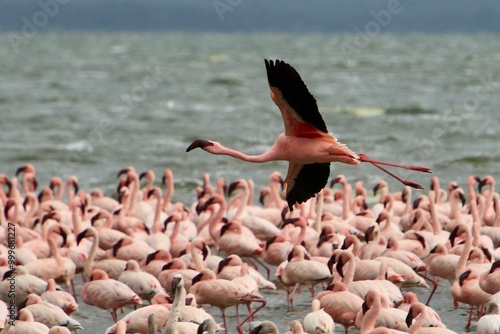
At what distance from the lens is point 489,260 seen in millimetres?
10023

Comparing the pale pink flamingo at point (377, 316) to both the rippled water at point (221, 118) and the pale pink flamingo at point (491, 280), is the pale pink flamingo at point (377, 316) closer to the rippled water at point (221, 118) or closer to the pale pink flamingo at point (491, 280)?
the pale pink flamingo at point (491, 280)

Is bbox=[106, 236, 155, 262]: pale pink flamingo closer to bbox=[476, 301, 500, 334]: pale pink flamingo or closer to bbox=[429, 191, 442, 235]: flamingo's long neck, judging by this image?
bbox=[429, 191, 442, 235]: flamingo's long neck

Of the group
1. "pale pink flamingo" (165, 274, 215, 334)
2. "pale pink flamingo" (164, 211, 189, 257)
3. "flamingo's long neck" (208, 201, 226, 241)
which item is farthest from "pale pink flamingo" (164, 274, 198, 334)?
"flamingo's long neck" (208, 201, 226, 241)

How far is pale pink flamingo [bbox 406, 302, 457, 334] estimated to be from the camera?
7.37 m

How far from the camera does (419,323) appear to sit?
7.55 m

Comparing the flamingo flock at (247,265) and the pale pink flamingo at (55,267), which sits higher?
the flamingo flock at (247,265)

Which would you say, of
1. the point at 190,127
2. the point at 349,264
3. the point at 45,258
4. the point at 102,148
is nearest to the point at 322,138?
the point at 349,264

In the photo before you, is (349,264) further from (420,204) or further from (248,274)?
(420,204)

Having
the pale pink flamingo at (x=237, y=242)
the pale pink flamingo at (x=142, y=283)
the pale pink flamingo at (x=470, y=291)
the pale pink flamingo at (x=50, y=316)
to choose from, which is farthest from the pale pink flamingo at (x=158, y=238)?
the pale pink flamingo at (x=470, y=291)
